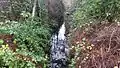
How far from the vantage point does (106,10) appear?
30.2 feet

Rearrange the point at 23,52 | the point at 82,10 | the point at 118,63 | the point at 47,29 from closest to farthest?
the point at 118,63
the point at 23,52
the point at 47,29
the point at 82,10

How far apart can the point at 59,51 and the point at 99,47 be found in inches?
62.7

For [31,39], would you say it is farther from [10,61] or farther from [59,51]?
[10,61]

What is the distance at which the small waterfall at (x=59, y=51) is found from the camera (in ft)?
27.2

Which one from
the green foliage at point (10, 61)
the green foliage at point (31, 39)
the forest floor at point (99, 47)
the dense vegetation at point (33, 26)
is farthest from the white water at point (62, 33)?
the green foliage at point (10, 61)

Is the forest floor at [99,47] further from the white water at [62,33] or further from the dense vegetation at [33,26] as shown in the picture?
the white water at [62,33]

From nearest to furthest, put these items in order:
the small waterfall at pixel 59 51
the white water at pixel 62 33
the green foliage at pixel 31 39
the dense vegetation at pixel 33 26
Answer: the dense vegetation at pixel 33 26 < the green foliage at pixel 31 39 < the small waterfall at pixel 59 51 < the white water at pixel 62 33

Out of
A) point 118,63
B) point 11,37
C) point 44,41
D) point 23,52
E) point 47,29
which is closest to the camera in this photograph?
point 118,63

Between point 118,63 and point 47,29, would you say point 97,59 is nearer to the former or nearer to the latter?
point 118,63

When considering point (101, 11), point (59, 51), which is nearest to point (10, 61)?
point (59, 51)

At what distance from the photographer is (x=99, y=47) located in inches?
308

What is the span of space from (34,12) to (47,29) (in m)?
0.84

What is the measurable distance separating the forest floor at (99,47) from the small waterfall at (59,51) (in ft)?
1.07

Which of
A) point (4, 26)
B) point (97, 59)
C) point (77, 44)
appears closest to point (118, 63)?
point (97, 59)
